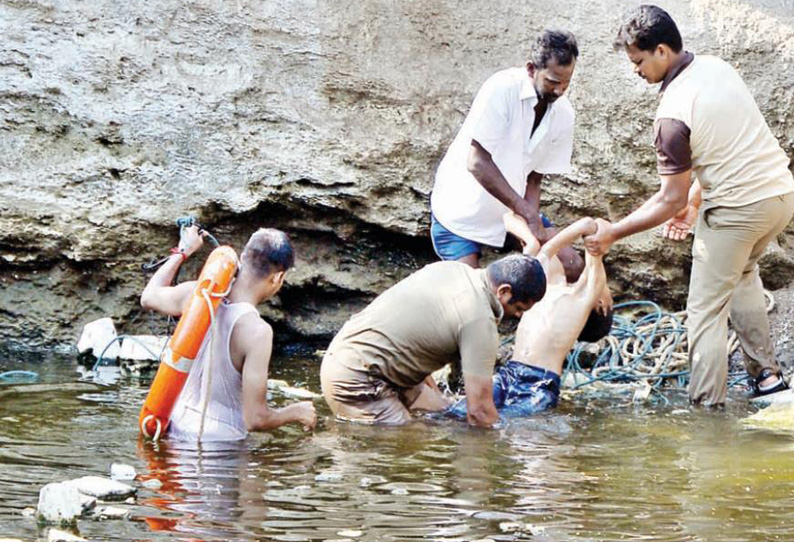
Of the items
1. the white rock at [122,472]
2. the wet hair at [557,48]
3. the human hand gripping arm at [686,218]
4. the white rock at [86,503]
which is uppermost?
the wet hair at [557,48]

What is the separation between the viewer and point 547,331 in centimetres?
678

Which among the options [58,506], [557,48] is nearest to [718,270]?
[557,48]

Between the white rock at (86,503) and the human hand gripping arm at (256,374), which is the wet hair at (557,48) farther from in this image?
the white rock at (86,503)

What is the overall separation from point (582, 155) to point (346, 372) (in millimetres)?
3003

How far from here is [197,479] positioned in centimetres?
496

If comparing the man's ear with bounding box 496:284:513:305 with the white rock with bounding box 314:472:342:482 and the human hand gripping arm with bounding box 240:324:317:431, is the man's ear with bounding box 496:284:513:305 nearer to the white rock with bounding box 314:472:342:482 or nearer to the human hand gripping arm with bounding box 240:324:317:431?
the human hand gripping arm with bounding box 240:324:317:431

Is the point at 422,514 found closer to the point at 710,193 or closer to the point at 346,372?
the point at 346,372

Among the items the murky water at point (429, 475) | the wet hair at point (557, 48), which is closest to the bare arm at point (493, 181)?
the wet hair at point (557, 48)

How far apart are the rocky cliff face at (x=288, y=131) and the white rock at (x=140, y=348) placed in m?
0.54

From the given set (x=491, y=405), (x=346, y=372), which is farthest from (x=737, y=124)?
(x=346, y=372)

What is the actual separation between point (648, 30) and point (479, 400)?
2.07m

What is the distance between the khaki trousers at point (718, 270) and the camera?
666cm

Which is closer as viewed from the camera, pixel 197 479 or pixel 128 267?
pixel 197 479

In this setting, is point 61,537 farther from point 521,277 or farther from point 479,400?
point 521,277
